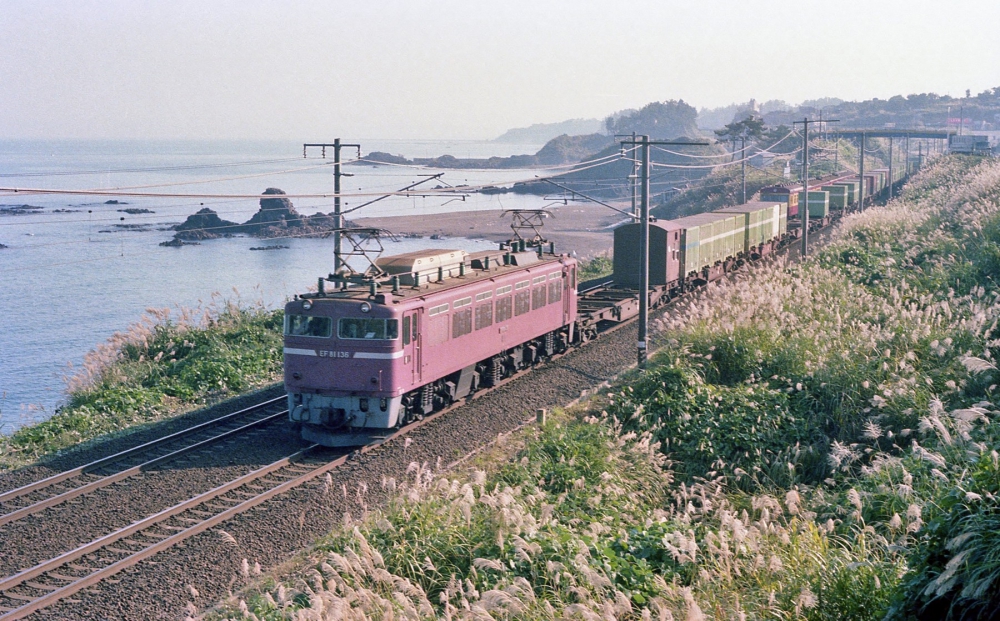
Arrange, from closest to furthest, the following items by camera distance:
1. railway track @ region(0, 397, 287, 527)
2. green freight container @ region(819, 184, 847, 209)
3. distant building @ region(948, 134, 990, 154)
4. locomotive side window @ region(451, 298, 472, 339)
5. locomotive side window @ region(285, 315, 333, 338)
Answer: railway track @ region(0, 397, 287, 527) → locomotive side window @ region(285, 315, 333, 338) → locomotive side window @ region(451, 298, 472, 339) → green freight container @ region(819, 184, 847, 209) → distant building @ region(948, 134, 990, 154)

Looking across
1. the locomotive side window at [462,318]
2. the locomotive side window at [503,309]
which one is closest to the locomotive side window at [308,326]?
the locomotive side window at [462,318]

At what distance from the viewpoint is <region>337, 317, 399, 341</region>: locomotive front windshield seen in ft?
54.5

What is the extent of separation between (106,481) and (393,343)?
5.14 meters

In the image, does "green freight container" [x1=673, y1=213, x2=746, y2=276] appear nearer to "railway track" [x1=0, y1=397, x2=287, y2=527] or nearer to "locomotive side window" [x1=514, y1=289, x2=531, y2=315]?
"locomotive side window" [x1=514, y1=289, x2=531, y2=315]

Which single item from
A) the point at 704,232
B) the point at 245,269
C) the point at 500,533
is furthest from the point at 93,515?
the point at 245,269

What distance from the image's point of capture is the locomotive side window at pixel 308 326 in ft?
55.8

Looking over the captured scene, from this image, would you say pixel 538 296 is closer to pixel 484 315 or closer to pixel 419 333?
pixel 484 315

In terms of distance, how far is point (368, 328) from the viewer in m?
16.8

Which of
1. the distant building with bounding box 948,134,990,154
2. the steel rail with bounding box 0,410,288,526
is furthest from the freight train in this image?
the distant building with bounding box 948,134,990,154

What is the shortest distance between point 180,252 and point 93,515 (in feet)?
199

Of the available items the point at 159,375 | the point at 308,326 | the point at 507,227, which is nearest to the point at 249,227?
the point at 507,227

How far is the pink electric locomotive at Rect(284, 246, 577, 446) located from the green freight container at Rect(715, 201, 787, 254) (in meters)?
22.8

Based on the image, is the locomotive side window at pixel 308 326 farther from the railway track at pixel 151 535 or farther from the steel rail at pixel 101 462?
the steel rail at pixel 101 462

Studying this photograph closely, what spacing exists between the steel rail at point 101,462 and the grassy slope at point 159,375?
5.28 feet
